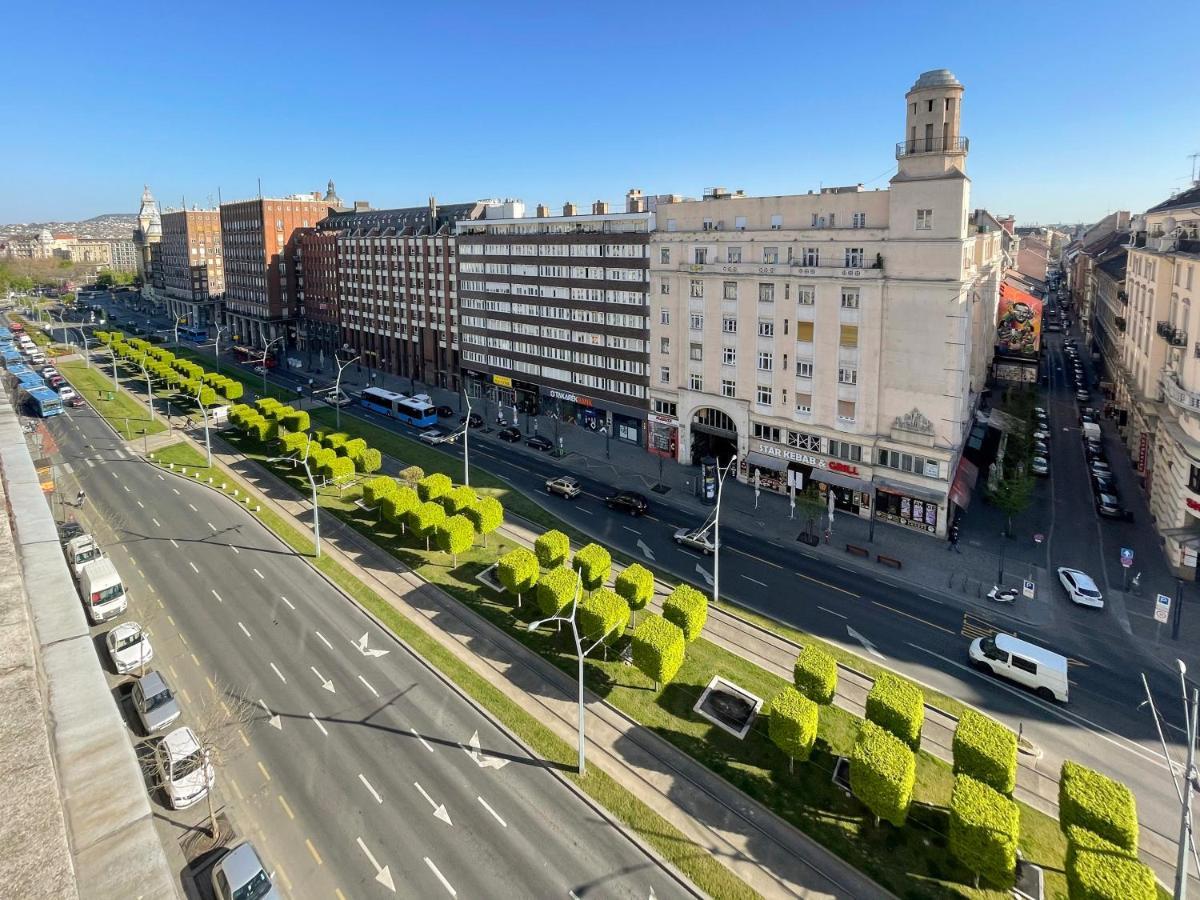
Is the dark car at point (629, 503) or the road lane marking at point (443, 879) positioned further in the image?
the dark car at point (629, 503)

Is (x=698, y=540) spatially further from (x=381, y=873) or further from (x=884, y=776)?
(x=381, y=873)

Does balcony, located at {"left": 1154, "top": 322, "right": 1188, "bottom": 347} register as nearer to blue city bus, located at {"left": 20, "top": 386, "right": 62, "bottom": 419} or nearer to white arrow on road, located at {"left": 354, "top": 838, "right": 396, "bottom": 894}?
white arrow on road, located at {"left": 354, "top": 838, "right": 396, "bottom": 894}

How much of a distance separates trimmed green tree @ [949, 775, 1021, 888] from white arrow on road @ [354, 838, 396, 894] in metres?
20.6

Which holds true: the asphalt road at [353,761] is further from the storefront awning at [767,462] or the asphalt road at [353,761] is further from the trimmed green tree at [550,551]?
the storefront awning at [767,462]

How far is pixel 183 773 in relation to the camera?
2892 cm

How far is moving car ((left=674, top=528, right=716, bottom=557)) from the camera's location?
53544 millimetres

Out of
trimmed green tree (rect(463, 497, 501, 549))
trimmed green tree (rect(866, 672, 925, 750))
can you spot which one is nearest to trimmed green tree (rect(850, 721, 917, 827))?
trimmed green tree (rect(866, 672, 925, 750))

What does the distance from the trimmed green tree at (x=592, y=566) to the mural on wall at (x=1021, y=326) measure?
89303 mm

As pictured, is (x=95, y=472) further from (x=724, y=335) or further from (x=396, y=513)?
(x=724, y=335)

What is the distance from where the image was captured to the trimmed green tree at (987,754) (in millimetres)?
27062

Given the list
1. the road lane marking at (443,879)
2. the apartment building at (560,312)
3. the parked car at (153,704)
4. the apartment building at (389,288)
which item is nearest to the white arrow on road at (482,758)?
the road lane marking at (443,879)

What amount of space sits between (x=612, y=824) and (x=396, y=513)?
31062mm

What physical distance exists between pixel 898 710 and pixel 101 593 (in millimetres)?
44848

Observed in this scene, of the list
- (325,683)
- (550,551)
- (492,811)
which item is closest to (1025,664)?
(550,551)
